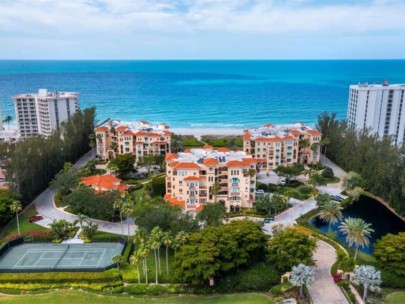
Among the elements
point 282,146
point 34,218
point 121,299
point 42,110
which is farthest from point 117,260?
point 42,110

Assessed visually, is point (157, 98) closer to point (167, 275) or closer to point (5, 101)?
point (5, 101)

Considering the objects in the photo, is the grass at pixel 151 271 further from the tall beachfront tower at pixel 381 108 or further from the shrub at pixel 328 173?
the tall beachfront tower at pixel 381 108

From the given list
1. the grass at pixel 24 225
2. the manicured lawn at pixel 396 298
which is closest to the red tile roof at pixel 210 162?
the grass at pixel 24 225

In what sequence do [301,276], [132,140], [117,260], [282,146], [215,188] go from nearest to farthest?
[301,276], [117,260], [215,188], [282,146], [132,140]

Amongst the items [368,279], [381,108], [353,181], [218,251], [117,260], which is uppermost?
[381,108]

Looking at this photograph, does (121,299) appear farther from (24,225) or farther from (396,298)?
(396,298)

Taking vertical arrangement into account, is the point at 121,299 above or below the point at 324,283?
below
